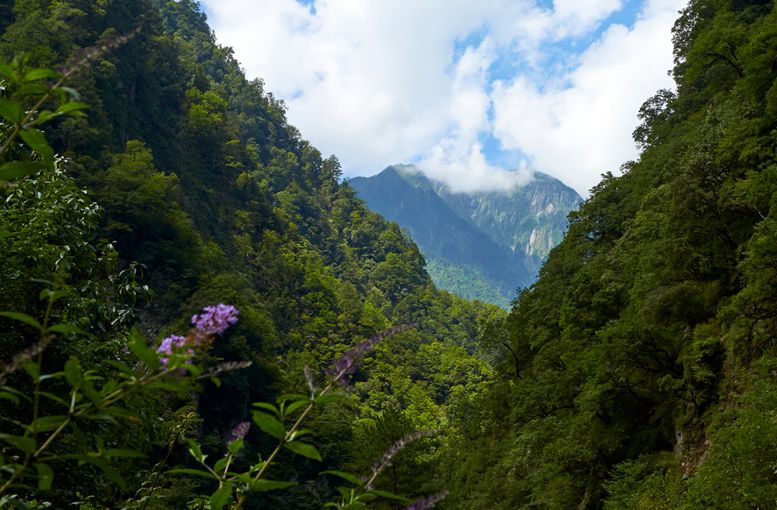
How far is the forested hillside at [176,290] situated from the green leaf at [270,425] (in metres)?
0.01

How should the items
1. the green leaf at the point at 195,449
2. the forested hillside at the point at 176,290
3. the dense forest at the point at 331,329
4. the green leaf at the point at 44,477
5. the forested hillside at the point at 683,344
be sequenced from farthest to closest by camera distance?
the forested hillside at the point at 683,344
the green leaf at the point at 195,449
the dense forest at the point at 331,329
the forested hillside at the point at 176,290
the green leaf at the point at 44,477

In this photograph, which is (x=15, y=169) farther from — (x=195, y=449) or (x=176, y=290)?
(x=176, y=290)

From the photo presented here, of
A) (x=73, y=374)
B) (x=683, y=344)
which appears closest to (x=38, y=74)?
(x=73, y=374)

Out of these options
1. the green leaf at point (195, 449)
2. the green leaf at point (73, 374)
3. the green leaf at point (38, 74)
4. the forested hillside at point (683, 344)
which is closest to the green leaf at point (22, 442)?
the green leaf at point (73, 374)

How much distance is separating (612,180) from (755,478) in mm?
21090

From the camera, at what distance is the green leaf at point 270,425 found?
4.13ft

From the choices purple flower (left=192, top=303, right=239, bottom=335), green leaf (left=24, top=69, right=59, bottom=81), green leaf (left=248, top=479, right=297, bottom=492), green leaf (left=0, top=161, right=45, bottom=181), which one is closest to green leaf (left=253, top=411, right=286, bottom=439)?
green leaf (left=248, top=479, right=297, bottom=492)

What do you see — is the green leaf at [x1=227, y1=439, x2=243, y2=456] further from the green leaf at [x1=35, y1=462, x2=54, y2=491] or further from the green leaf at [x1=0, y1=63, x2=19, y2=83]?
the green leaf at [x1=0, y1=63, x2=19, y2=83]

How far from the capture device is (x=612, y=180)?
26.5m

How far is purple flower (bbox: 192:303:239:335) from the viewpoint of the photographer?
134 cm

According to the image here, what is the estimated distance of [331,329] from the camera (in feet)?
207

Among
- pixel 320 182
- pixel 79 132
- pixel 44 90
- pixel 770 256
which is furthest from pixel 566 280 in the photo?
pixel 320 182

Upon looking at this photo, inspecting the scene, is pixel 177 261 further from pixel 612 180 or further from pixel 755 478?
pixel 755 478

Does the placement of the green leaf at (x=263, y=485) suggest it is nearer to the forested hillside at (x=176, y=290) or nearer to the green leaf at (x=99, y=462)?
the forested hillside at (x=176, y=290)
